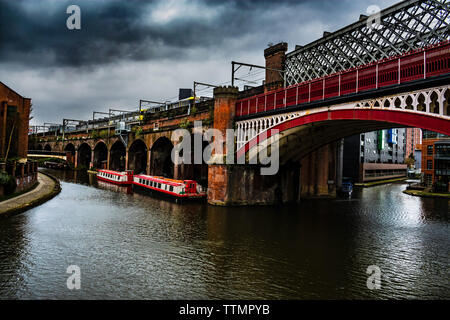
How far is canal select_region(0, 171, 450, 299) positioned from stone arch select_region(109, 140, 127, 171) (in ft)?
131

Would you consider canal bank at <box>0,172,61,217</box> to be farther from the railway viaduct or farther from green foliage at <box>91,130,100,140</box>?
green foliage at <box>91,130,100,140</box>

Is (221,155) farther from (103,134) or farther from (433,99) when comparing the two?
(103,134)

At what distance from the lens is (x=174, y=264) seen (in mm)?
14453

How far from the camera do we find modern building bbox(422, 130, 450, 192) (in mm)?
55009

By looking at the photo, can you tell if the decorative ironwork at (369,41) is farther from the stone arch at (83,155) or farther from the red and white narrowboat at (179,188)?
the stone arch at (83,155)

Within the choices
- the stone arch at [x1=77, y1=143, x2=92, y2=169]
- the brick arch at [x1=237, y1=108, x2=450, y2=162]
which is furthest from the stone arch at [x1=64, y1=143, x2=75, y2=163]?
the brick arch at [x1=237, y1=108, x2=450, y2=162]

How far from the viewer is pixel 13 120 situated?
40188 millimetres

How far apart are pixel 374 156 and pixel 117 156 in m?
66.1

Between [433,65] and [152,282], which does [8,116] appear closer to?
[152,282]

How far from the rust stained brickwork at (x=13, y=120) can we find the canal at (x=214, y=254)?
15.9 m

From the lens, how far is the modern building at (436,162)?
180 feet

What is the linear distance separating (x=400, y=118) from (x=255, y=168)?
1642 cm

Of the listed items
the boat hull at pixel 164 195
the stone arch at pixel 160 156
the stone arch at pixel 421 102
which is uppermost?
the stone arch at pixel 421 102

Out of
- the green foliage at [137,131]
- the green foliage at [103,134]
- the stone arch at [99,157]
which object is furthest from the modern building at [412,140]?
the green foliage at [137,131]
